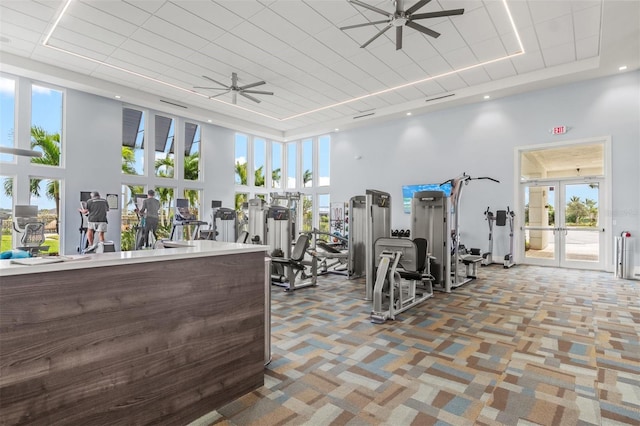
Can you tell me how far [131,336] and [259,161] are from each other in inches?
458

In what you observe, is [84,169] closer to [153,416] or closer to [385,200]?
[385,200]

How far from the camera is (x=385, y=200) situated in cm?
579

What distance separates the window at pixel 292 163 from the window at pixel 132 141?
558 cm

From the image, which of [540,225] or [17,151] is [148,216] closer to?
[17,151]

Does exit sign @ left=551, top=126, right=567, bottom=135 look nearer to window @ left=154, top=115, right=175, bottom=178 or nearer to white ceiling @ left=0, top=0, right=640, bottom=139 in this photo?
white ceiling @ left=0, top=0, right=640, bottom=139

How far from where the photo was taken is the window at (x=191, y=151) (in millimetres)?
10477

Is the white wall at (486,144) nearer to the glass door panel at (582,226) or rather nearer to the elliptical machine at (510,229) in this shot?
the elliptical machine at (510,229)

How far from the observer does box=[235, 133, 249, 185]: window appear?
1213cm

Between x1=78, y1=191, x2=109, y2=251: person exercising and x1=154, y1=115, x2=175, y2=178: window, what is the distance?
7.96ft

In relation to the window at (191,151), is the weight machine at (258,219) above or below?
Answer: below

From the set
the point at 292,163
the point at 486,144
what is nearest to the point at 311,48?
the point at 486,144

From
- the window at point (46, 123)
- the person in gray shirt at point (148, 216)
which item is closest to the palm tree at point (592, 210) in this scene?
the person in gray shirt at point (148, 216)

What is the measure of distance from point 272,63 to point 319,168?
6038 millimetres

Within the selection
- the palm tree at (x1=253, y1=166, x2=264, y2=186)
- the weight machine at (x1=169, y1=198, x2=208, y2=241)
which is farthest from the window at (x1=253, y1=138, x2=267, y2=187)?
the weight machine at (x1=169, y1=198, x2=208, y2=241)
